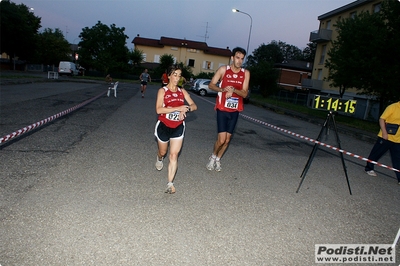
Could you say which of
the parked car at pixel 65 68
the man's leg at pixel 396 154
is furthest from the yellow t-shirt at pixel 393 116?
the parked car at pixel 65 68

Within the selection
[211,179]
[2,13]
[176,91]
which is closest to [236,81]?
[176,91]

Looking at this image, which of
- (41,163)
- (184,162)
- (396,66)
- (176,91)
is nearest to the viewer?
(176,91)

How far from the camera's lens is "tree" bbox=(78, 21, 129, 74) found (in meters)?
66.6

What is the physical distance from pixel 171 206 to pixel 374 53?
17.7m

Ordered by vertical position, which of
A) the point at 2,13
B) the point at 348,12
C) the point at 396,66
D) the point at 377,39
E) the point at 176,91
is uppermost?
the point at 348,12

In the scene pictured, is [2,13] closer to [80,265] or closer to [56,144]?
[56,144]

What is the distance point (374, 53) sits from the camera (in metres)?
17.6

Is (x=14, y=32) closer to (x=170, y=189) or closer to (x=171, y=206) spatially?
(x=170, y=189)

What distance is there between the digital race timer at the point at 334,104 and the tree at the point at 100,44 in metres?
64.0

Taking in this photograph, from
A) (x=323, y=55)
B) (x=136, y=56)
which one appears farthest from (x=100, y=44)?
(x=323, y=55)

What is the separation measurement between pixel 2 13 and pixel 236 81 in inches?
2209

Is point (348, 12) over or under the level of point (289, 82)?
over

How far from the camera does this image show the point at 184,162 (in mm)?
6379

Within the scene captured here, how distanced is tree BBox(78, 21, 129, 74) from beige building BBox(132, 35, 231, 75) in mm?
4392
